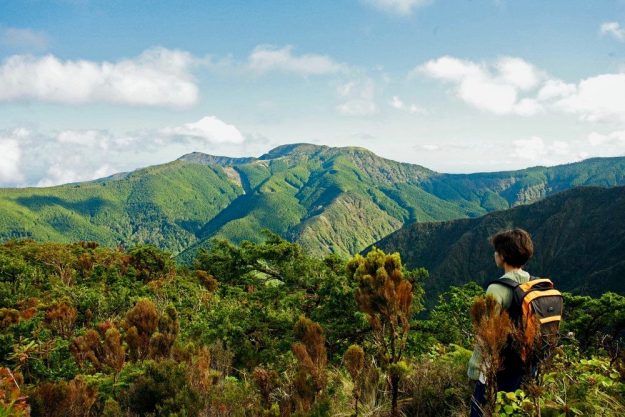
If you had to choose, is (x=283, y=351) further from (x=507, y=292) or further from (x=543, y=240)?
(x=543, y=240)

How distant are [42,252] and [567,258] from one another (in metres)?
106

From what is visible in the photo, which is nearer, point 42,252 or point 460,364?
point 460,364

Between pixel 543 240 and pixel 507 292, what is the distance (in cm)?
12364

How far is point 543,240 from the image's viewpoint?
367ft

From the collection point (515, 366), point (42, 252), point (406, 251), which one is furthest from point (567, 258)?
point (515, 366)

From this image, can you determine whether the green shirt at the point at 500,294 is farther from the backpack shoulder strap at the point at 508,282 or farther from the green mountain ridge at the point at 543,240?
the green mountain ridge at the point at 543,240

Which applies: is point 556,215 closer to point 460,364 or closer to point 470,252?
point 470,252

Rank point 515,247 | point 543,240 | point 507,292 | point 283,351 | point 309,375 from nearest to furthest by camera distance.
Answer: point 507,292, point 515,247, point 309,375, point 283,351, point 543,240

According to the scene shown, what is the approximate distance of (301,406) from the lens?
473 cm

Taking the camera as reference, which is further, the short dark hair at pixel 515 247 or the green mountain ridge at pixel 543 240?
the green mountain ridge at pixel 543 240

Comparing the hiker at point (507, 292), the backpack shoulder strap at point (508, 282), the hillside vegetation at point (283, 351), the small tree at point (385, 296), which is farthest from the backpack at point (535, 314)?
the small tree at point (385, 296)

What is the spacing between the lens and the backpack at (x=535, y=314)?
12.3ft

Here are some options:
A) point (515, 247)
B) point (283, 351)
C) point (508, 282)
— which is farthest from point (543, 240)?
point (508, 282)

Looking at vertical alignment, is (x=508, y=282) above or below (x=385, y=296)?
above
